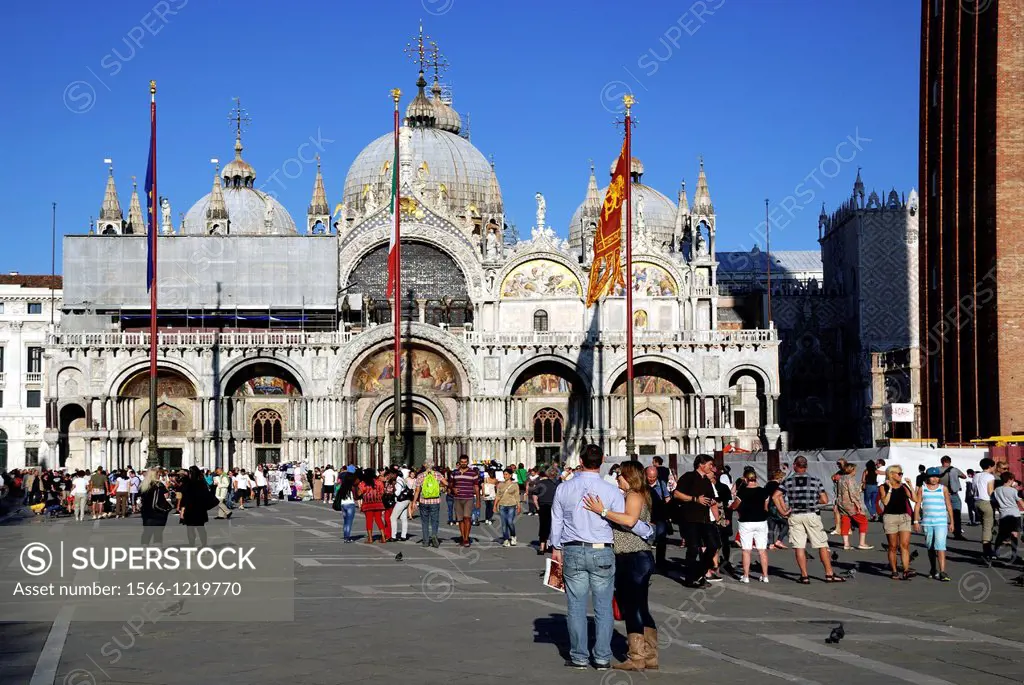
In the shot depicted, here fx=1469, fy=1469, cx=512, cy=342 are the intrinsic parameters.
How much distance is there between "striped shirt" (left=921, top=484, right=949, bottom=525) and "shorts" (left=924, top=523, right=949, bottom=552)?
0.06 metres

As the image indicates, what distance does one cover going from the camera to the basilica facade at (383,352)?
62.7 meters

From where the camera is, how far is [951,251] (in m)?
50.8

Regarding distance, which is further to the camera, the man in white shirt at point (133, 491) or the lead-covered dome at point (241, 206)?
the lead-covered dome at point (241, 206)

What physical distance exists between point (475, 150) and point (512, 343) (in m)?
22.1

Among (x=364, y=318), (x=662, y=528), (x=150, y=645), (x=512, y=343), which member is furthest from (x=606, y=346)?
(x=150, y=645)

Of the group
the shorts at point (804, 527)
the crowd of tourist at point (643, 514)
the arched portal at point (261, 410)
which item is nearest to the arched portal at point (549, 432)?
the arched portal at point (261, 410)

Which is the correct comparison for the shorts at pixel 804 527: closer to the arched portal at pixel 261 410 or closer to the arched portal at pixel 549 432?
the arched portal at pixel 549 432

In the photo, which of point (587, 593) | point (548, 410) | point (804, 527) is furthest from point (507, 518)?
point (548, 410)

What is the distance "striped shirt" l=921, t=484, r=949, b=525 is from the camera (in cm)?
2044

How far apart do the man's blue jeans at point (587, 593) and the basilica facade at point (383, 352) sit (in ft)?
162

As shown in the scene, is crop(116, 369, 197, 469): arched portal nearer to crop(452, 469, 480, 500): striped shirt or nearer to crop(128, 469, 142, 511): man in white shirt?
crop(128, 469, 142, 511): man in white shirt

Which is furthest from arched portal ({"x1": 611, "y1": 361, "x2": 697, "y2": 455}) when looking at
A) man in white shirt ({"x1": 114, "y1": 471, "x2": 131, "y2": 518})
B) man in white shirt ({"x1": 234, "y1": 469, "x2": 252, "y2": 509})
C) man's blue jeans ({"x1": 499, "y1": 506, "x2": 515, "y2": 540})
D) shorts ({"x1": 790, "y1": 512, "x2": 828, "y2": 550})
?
shorts ({"x1": 790, "y1": 512, "x2": 828, "y2": 550})

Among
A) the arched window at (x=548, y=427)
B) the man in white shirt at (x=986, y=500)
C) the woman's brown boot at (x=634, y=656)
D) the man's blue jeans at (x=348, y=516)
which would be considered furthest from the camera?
the arched window at (x=548, y=427)

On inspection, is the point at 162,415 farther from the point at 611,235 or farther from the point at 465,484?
the point at 465,484
